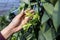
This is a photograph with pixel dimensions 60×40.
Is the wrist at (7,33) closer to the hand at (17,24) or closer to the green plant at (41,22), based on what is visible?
the hand at (17,24)

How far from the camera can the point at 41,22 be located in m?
0.86

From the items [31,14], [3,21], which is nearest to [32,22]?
[31,14]

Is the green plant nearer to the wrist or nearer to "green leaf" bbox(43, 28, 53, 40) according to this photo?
"green leaf" bbox(43, 28, 53, 40)

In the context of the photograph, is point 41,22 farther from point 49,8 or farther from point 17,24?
point 17,24

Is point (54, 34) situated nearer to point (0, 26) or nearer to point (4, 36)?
point (4, 36)

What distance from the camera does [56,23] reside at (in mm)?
723

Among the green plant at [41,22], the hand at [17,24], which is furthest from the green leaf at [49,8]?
the hand at [17,24]

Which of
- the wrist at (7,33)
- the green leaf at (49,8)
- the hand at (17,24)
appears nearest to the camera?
the green leaf at (49,8)

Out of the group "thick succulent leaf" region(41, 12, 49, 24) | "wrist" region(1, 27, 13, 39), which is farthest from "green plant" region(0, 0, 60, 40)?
"wrist" region(1, 27, 13, 39)

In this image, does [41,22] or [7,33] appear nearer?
[41,22]

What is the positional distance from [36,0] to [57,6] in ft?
0.63

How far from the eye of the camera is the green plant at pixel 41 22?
81 cm

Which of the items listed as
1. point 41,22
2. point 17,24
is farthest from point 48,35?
point 17,24

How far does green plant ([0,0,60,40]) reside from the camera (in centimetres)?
81
